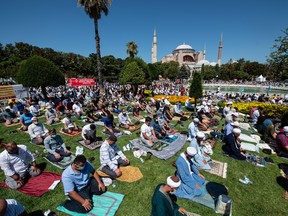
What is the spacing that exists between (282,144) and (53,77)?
1822cm

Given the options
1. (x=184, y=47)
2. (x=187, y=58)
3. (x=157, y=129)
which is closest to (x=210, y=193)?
(x=157, y=129)

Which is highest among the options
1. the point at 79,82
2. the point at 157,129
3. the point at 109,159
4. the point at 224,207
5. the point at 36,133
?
the point at 79,82

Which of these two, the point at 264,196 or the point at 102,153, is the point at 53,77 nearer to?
the point at 102,153

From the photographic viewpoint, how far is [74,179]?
3.72 meters

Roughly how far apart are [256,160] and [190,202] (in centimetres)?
386

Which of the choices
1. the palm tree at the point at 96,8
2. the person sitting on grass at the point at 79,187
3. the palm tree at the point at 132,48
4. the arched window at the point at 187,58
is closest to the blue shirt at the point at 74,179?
the person sitting on grass at the point at 79,187

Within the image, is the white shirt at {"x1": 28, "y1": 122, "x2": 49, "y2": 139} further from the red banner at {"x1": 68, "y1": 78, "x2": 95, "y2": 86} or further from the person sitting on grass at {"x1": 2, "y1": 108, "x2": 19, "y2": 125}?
the red banner at {"x1": 68, "y1": 78, "x2": 95, "y2": 86}

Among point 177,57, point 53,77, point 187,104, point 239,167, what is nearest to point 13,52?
point 53,77

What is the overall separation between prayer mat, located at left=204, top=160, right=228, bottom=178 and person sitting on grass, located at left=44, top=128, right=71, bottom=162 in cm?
522

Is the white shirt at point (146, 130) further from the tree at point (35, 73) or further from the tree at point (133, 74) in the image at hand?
the tree at point (133, 74)

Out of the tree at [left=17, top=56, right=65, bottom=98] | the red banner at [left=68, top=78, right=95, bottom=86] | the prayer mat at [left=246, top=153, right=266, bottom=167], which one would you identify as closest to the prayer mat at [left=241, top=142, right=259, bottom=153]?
the prayer mat at [left=246, top=153, right=266, bottom=167]

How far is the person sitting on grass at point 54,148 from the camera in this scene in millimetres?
5566

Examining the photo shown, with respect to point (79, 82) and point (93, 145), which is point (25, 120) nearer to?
point (93, 145)

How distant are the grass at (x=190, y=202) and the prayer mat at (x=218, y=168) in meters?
0.16
